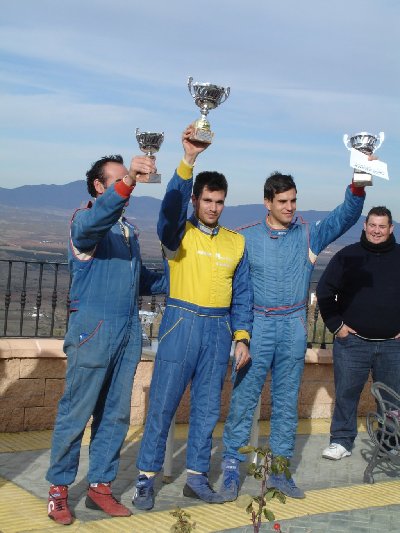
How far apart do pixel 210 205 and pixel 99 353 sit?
1207 millimetres

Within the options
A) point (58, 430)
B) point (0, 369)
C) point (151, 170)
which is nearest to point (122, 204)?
→ point (151, 170)

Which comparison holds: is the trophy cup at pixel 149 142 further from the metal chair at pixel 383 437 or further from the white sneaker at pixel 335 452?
the white sneaker at pixel 335 452

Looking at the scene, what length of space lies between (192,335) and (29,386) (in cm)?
231

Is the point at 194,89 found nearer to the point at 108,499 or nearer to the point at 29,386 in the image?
the point at 108,499

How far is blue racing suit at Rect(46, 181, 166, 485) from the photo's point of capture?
5.17 meters

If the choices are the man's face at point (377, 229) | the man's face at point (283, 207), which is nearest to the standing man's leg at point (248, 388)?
the man's face at point (283, 207)

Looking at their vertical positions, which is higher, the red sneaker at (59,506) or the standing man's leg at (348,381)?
the standing man's leg at (348,381)

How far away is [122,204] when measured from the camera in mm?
4801

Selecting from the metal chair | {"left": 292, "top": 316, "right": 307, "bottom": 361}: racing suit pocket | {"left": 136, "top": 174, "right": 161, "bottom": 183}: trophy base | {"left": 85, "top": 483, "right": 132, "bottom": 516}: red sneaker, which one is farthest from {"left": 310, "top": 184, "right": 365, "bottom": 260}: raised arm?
{"left": 85, "top": 483, "right": 132, "bottom": 516}: red sneaker

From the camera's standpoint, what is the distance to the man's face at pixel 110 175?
5328mm

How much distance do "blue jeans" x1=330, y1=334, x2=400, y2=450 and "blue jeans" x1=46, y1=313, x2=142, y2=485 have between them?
2.61 meters

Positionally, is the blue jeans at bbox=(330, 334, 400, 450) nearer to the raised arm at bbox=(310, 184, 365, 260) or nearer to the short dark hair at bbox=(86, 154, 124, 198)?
the raised arm at bbox=(310, 184, 365, 260)

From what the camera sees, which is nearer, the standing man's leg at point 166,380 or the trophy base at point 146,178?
the trophy base at point 146,178

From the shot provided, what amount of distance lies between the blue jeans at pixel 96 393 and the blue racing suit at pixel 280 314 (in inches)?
40.9
